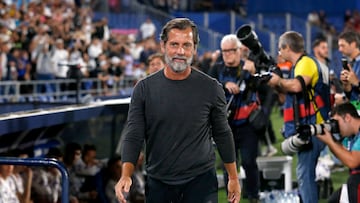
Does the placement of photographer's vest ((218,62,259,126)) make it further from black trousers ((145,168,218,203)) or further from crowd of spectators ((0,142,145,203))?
black trousers ((145,168,218,203))

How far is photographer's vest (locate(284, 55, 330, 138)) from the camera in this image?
849 centimetres

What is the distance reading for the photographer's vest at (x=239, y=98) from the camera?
31.2 ft

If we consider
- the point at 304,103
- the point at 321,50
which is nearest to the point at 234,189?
the point at 304,103

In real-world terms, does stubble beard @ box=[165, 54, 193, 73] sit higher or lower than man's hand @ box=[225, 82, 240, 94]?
higher

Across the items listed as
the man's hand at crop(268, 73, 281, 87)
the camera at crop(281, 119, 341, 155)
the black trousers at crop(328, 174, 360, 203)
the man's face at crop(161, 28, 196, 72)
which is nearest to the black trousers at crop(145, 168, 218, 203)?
the man's face at crop(161, 28, 196, 72)

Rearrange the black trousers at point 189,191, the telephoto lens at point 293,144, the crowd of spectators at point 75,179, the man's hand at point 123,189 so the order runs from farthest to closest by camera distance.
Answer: the crowd of spectators at point 75,179 → the telephoto lens at point 293,144 → the black trousers at point 189,191 → the man's hand at point 123,189

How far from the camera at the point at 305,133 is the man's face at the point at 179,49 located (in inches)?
57.3

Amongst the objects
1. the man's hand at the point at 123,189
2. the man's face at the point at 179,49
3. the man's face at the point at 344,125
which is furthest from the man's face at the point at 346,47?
the man's hand at the point at 123,189

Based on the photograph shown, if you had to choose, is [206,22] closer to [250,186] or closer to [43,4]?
[43,4]

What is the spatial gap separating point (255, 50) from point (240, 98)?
2.59ft

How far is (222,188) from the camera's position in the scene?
11.4 meters

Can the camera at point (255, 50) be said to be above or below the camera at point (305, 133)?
above

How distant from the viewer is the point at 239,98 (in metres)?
9.67

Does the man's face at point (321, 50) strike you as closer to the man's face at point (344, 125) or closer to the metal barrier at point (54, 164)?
the man's face at point (344, 125)
